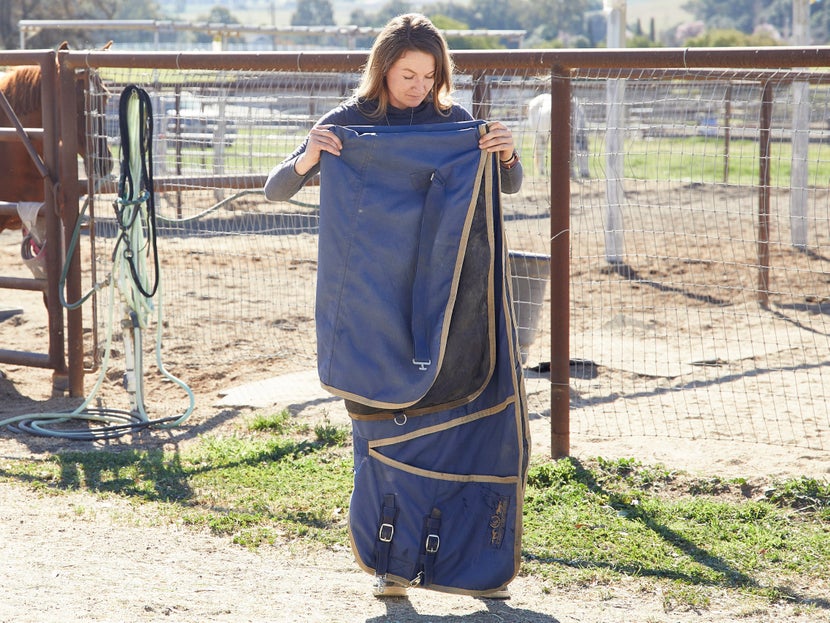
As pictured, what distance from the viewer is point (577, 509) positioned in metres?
3.56

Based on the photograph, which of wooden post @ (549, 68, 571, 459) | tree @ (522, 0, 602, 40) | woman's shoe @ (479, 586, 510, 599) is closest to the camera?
woman's shoe @ (479, 586, 510, 599)

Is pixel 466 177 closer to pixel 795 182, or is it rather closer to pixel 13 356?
pixel 13 356

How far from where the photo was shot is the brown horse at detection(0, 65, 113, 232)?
5.15 meters

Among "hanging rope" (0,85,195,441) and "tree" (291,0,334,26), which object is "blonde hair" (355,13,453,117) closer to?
"hanging rope" (0,85,195,441)

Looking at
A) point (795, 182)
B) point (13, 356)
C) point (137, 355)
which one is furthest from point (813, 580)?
point (795, 182)

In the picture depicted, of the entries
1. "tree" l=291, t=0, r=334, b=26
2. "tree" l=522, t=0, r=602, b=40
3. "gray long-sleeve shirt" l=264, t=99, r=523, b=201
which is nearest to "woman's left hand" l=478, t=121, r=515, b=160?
"gray long-sleeve shirt" l=264, t=99, r=523, b=201

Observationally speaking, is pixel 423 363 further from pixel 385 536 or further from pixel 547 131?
pixel 547 131

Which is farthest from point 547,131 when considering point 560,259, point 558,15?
point 558,15

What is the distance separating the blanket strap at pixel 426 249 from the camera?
105 inches

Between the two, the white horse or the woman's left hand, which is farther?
the white horse

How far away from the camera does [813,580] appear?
299 centimetres

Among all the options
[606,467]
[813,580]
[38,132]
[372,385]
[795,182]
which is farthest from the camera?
[795,182]

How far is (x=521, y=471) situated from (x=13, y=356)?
347cm

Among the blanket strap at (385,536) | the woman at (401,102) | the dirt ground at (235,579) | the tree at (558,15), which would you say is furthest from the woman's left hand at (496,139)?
the tree at (558,15)
